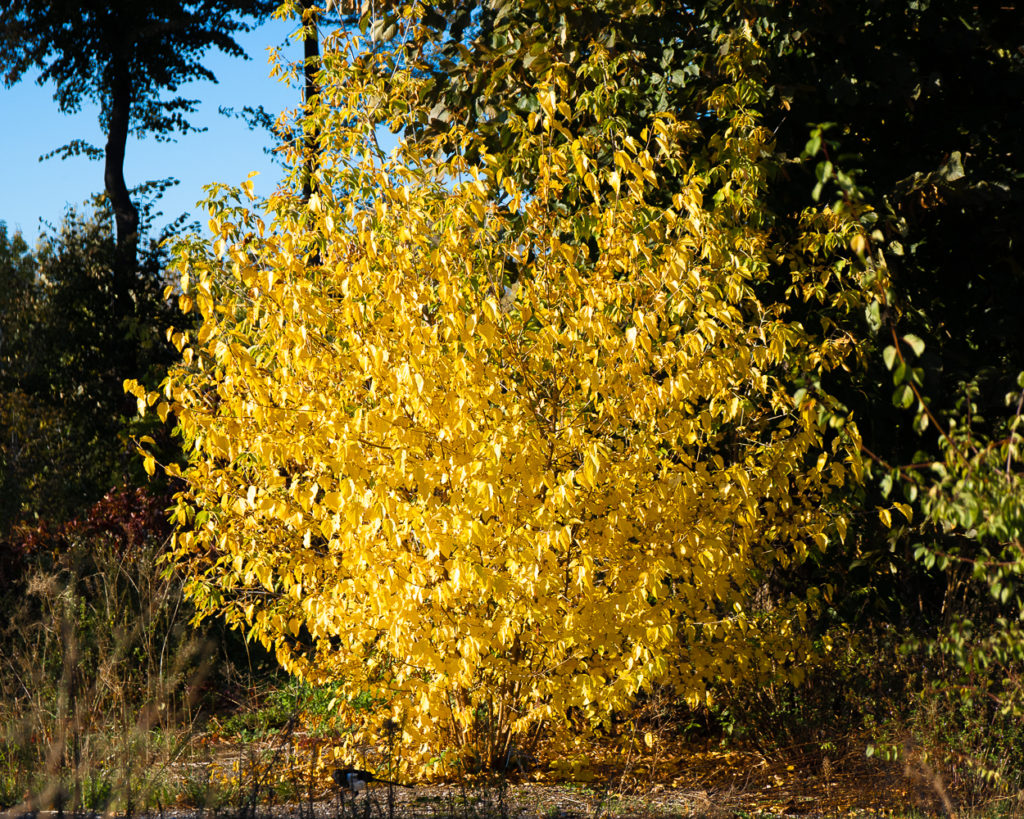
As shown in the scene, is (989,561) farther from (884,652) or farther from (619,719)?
(619,719)

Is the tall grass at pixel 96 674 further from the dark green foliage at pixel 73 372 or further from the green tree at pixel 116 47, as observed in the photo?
the green tree at pixel 116 47

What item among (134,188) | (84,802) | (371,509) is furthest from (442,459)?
(134,188)

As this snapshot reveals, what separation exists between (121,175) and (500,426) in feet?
31.7

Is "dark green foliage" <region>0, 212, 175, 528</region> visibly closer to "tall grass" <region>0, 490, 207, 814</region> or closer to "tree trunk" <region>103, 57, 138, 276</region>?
"tree trunk" <region>103, 57, 138, 276</region>

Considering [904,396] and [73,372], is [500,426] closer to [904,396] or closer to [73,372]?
[904,396]

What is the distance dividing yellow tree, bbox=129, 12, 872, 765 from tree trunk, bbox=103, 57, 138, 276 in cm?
608

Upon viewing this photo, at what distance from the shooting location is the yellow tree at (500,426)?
10.1 feet

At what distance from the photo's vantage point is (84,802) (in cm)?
351

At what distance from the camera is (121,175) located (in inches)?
434

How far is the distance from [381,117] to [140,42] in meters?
9.89

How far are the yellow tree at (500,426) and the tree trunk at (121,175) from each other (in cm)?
608

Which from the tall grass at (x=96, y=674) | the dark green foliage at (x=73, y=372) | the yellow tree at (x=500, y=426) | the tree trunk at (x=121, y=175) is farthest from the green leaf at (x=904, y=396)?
the tree trunk at (x=121, y=175)

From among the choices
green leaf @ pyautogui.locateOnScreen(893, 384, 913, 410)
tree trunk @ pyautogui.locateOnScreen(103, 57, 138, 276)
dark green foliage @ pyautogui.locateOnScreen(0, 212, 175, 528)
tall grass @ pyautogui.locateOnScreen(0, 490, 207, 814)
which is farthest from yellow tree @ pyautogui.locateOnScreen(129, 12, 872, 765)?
tree trunk @ pyautogui.locateOnScreen(103, 57, 138, 276)

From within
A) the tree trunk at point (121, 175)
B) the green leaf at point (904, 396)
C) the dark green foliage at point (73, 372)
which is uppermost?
the tree trunk at point (121, 175)
